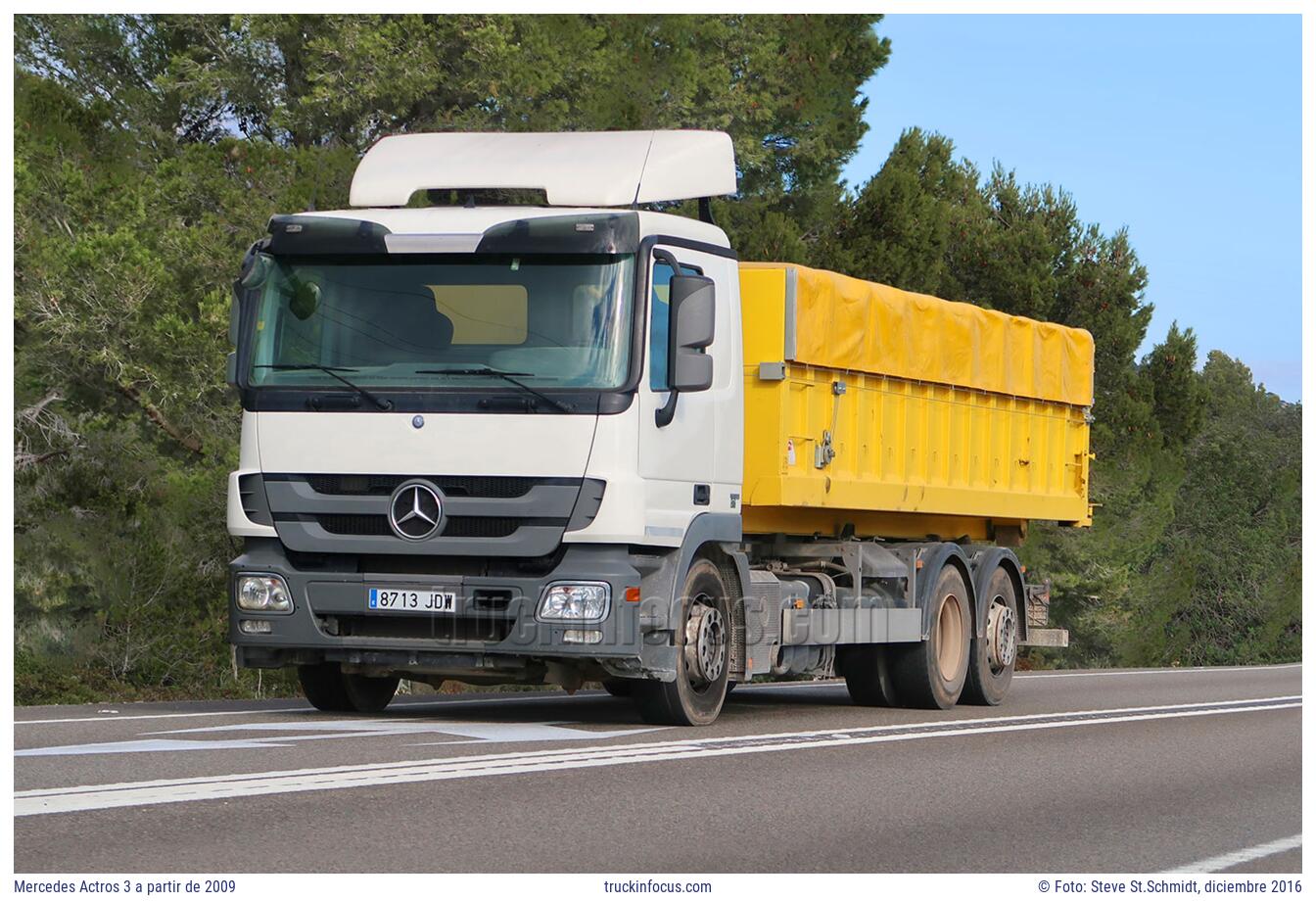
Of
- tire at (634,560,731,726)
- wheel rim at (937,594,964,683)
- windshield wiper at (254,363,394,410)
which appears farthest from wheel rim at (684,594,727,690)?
wheel rim at (937,594,964,683)

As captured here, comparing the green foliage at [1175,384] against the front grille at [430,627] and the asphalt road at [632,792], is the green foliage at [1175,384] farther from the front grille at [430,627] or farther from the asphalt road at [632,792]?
the front grille at [430,627]

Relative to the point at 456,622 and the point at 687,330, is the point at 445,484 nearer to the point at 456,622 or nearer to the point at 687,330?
the point at 456,622

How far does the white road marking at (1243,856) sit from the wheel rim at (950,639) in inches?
298

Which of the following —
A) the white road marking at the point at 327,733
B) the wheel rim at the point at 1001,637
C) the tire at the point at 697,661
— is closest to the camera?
the white road marking at the point at 327,733

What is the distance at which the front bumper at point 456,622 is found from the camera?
12.4 meters

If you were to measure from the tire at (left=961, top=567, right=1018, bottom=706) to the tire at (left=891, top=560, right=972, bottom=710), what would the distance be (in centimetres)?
12

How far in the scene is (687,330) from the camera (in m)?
12.5

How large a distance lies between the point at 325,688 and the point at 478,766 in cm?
372

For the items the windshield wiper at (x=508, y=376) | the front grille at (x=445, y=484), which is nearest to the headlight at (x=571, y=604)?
the front grille at (x=445, y=484)

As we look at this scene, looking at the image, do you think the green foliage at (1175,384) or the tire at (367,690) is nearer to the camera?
the tire at (367,690)

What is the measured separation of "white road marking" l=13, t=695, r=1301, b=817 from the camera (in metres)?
8.86

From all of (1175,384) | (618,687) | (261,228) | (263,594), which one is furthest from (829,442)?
(1175,384)

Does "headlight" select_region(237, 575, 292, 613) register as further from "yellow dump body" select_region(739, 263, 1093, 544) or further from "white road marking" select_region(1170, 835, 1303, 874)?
"white road marking" select_region(1170, 835, 1303, 874)
